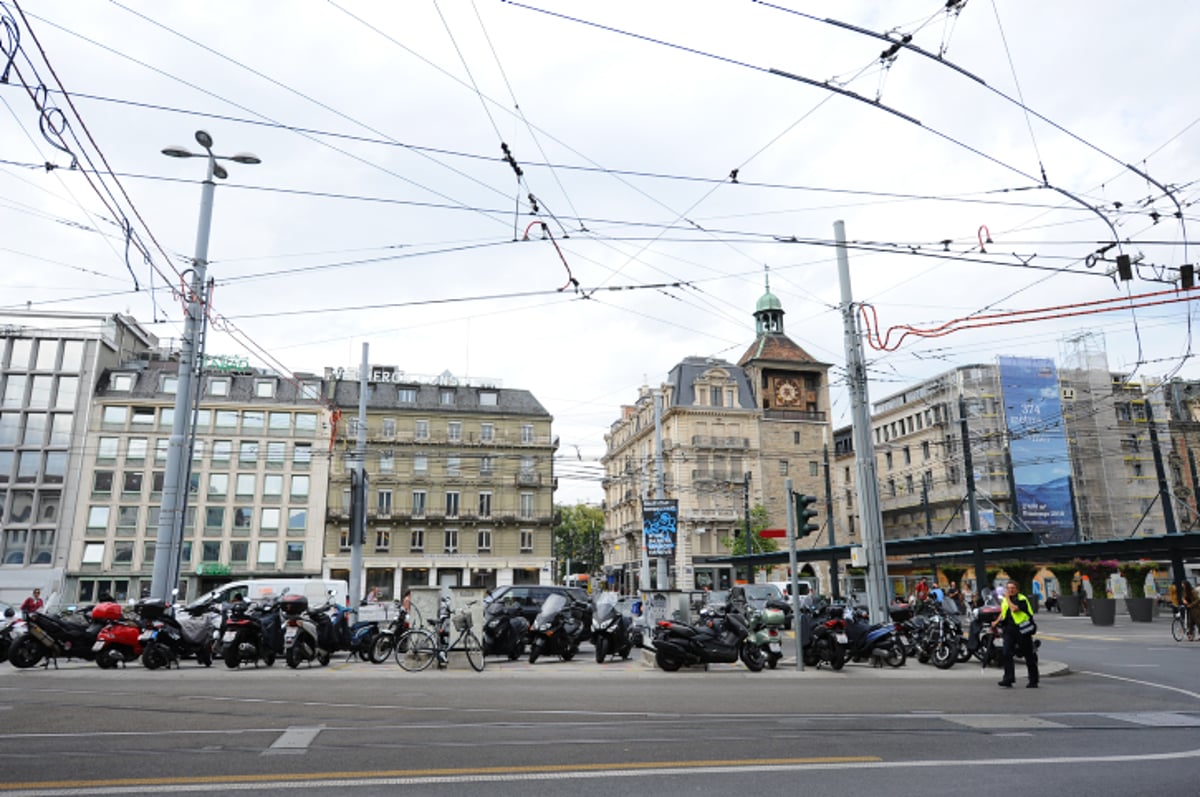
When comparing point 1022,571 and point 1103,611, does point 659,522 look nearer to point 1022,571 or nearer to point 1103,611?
point 1103,611

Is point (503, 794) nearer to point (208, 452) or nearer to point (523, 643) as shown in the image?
point (523, 643)

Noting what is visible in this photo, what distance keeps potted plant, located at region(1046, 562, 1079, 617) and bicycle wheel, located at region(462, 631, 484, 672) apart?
29.3 metres

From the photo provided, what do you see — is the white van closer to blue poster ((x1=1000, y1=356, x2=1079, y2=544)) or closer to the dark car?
the dark car

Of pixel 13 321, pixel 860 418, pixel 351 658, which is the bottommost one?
pixel 351 658

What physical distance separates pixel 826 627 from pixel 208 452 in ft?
156

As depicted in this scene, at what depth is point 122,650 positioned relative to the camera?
44.8ft

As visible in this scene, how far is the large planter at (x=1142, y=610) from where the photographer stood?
29.1 metres

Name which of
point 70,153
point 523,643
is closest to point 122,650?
point 523,643

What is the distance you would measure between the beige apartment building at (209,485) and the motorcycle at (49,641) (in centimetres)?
3543

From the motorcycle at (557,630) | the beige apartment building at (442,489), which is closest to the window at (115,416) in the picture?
the beige apartment building at (442,489)

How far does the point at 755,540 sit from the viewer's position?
5406cm

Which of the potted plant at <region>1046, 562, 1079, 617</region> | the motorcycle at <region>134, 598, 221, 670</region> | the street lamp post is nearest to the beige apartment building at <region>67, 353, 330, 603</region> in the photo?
the street lamp post

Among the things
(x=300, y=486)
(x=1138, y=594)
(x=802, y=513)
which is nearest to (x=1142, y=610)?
(x=1138, y=594)

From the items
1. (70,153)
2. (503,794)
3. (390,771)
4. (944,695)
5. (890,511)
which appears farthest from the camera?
(890,511)
